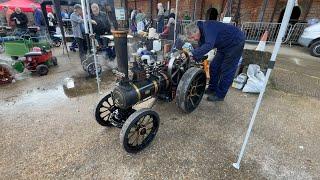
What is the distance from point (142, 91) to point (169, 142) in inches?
34.9

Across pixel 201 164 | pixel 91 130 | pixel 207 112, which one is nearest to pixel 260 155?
pixel 201 164

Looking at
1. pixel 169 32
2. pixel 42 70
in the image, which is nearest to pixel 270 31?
pixel 169 32

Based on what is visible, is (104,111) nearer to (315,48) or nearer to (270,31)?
(315,48)

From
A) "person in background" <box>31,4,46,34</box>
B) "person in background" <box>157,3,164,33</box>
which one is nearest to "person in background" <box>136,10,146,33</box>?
"person in background" <box>157,3,164,33</box>

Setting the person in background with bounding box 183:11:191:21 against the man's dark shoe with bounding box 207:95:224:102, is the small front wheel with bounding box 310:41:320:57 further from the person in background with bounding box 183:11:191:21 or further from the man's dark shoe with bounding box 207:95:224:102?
the person in background with bounding box 183:11:191:21

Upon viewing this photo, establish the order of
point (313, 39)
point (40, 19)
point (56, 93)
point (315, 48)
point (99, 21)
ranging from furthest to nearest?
1. point (40, 19)
2. point (313, 39)
3. point (315, 48)
4. point (99, 21)
5. point (56, 93)

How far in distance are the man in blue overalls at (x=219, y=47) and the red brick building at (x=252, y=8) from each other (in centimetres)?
517

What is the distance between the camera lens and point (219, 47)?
3809 millimetres

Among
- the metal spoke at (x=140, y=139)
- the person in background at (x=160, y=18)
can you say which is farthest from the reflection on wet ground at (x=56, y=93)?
the person in background at (x=160, y=18)

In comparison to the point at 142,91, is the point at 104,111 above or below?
below

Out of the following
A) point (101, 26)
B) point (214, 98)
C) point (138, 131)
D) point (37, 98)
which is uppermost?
point (101, 26)

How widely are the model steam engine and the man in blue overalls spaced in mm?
418

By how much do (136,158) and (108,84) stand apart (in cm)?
285

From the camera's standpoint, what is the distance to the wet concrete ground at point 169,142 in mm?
2439
